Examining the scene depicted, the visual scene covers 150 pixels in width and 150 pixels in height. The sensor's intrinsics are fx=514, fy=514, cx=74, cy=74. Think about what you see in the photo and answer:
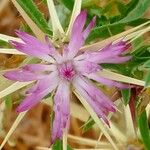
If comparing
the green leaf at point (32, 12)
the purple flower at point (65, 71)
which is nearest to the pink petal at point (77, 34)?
the purple flower at point (65, 71)

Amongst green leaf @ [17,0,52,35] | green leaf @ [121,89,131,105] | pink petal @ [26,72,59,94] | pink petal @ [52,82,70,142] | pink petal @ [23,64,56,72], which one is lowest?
green leaf @ [121,89,131,105]

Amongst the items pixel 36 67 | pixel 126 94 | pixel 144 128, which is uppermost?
pixel 36 67

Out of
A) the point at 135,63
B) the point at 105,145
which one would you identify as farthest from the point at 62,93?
the point at 105,145

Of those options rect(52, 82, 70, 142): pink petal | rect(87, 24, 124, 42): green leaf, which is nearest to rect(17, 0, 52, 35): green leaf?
rect(87, 24, 124, 42): green leaf

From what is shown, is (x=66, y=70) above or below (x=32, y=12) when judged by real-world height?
below

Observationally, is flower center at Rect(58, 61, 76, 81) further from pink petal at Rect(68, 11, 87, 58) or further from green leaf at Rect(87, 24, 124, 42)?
green leaf at Rect(87, 24, 124, 42)

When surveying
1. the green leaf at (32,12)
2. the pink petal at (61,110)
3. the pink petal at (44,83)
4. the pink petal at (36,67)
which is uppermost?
the green leaf at (32,12)

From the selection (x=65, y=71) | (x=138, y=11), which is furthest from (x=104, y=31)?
(x=65, y=71)

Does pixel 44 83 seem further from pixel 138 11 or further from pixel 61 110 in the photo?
pixel 138 11

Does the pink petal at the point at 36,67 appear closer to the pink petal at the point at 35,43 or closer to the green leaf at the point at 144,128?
the pink petal at the point at 35,43
